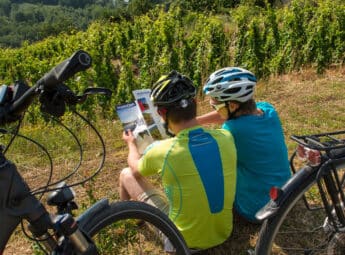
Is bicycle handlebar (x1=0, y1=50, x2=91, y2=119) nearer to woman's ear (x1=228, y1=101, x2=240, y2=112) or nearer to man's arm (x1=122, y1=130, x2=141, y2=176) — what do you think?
man's arm (x1=122, y1=130, x2=141, y2=176)

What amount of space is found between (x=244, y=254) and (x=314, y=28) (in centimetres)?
758

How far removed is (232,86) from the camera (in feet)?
10.1

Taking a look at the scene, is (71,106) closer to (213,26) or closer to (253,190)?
(253,190)

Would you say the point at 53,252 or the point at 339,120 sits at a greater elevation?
the point at 53,252

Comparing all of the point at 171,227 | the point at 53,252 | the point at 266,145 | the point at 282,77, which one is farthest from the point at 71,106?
the point at 282,77

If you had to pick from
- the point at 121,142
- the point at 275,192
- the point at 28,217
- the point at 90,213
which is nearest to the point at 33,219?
the point at 28,217

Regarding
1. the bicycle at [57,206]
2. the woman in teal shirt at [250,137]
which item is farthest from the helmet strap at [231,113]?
the bicycle at [57,206]

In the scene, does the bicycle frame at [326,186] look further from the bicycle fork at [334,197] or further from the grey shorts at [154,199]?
the grey shorts at [154,199]

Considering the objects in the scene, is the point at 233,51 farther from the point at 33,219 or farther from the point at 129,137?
the point at 33,219

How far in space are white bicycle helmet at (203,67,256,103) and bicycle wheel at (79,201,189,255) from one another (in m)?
1.13

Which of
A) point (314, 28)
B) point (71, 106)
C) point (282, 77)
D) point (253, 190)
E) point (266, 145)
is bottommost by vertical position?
point (282, 77)

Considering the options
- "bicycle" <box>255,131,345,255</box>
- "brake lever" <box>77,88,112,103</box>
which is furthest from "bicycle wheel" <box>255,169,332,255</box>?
"brake lever" <box>77,88,112,103</box>

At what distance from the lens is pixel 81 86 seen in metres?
8.50

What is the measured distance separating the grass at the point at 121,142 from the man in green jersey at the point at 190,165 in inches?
19.2
